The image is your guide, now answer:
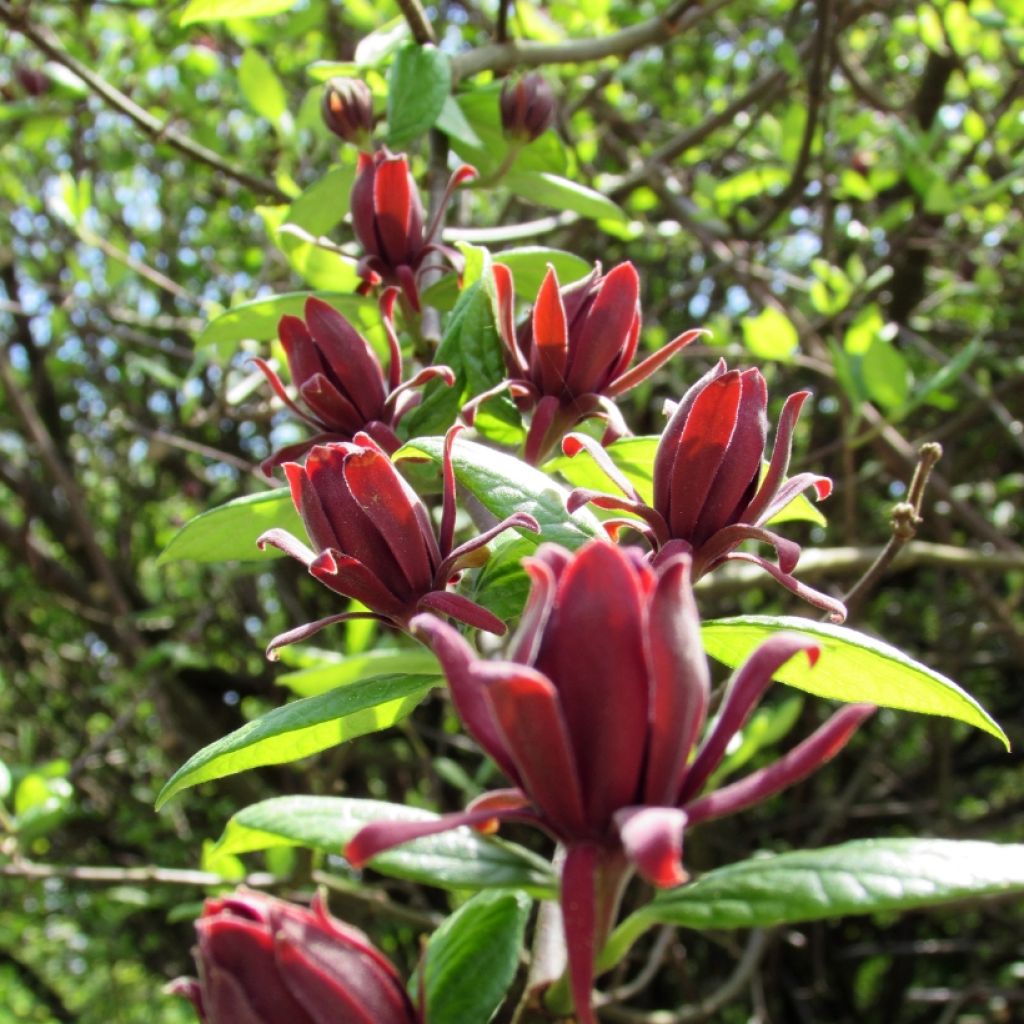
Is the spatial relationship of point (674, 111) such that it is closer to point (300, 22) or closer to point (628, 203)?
point (628, 203)

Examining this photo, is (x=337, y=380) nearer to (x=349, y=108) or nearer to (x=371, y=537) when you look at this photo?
(x=371, y=537)

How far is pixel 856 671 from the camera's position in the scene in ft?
2.06

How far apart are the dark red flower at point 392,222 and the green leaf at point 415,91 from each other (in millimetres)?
131

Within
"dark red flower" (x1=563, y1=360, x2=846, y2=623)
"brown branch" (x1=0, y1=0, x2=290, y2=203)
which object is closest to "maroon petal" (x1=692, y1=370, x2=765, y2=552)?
"dark red flower" (x1=563, y1=360, x2=846, y2=623)

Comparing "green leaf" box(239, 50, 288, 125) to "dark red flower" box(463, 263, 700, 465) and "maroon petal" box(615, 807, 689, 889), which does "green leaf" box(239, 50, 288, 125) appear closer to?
"dark red flower" box(463, 263, 700, 465)

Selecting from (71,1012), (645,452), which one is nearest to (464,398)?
(645,452)

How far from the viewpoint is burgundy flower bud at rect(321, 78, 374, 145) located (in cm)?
119

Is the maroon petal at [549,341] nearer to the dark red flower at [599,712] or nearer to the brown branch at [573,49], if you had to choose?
the dark red flower at [599,712]

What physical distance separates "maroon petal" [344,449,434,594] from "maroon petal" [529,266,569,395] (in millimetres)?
203

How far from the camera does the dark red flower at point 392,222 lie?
37.6 inches

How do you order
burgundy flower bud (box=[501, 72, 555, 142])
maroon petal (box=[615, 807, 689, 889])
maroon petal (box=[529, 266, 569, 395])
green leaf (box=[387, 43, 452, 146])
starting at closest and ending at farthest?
maroon petal (box=[615, 807, 689, 889]) < maroon petal (box=[529, 266, 569, 395]) < green leaf (box=[387, 43, 452, 146]) < burgundy flower bud (box=[501, 72, 555, 142])

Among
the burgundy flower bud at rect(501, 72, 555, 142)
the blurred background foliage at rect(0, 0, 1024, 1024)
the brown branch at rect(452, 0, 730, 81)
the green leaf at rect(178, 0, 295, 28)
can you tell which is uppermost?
the green leaf at rect(178, 0, 295, 28)

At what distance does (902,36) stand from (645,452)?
286 cm

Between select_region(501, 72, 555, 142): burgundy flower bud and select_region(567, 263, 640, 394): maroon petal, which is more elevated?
select_region(501, 72, 555, 142): burgundy flower bud
